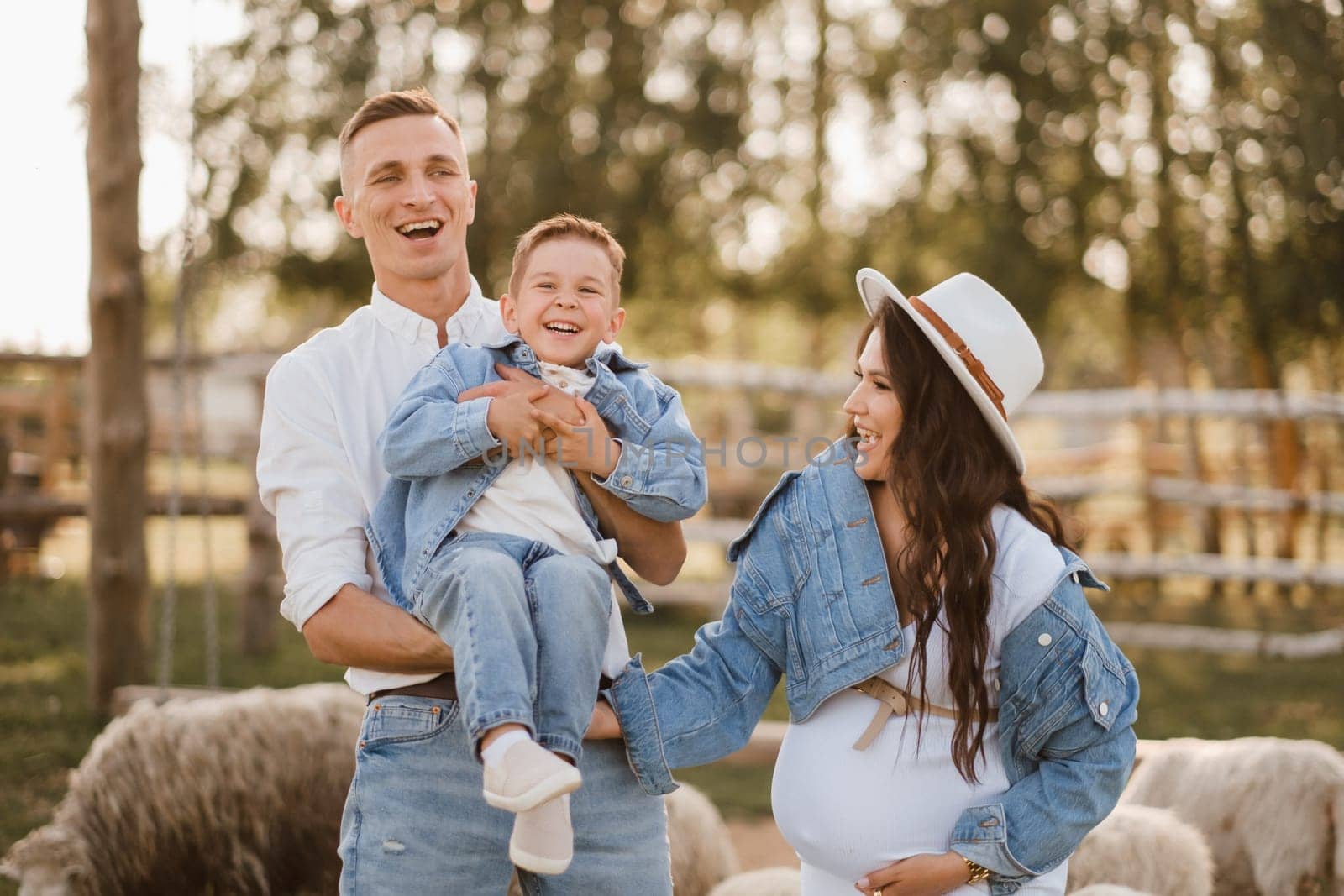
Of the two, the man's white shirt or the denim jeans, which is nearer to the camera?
the denim jeans

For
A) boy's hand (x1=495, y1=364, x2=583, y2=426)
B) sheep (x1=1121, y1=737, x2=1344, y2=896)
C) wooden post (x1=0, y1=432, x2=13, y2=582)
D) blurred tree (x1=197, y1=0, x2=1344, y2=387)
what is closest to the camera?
boy's hand (x1=495, y1=364, x2=583, y2=426)

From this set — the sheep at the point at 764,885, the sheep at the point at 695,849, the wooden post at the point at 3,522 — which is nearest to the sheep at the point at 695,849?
the sheep at the point at 695,849

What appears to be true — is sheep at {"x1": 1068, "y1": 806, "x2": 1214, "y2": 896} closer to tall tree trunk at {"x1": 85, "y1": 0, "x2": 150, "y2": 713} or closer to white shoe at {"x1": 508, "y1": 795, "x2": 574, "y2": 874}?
white shoe at {"x1": 508, "y1": 795, "x2": 574, "y2": 874}

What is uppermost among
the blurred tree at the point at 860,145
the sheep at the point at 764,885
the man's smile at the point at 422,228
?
the blurred tree at the point at 860,145

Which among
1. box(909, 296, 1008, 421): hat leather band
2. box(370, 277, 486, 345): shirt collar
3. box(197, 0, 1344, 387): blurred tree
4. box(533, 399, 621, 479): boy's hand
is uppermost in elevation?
box(197, 0, 1344, 387): blurred tree

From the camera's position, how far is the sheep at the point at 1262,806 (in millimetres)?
3848

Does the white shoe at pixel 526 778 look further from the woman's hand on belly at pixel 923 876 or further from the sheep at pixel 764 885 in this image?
the sheep at pixel 764 885

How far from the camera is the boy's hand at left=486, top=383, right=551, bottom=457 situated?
2.11 meters

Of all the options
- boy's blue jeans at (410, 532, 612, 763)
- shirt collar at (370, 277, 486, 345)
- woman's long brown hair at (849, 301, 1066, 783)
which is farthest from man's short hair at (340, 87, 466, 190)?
woman's long brown hair at (849, 301, 1066, 783)

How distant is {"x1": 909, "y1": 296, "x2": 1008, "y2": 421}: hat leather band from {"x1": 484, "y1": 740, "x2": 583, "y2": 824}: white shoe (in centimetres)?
99

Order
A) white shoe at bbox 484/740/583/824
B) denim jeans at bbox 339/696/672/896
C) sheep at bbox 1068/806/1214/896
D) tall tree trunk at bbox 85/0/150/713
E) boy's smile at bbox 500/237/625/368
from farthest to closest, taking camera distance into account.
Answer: tall tree trunk at bbox 85/0/150/713 < sheep at bbox 1068/806/1214/896 < boy's smile at bbox 500/237/625/368 < denim jeans at bbox 339/696/672/896 < white shoe at bbox 484/740/583/824

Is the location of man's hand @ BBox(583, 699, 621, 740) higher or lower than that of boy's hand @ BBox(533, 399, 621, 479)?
lower

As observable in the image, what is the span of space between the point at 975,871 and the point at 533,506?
0.99 m

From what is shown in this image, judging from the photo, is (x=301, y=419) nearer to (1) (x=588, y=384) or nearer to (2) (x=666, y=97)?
(1) (x=588, y=384)
